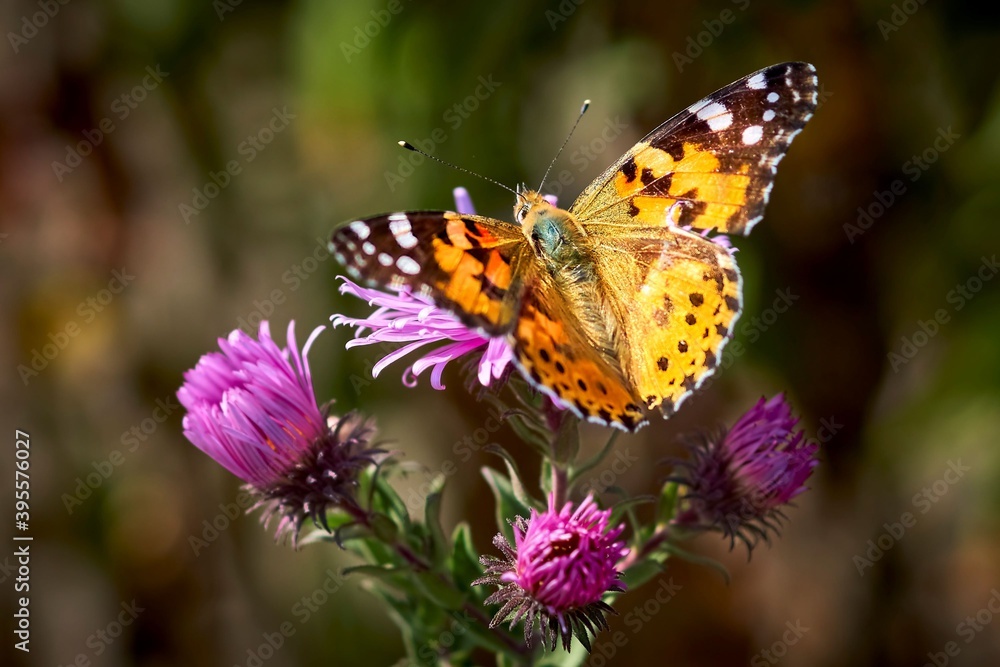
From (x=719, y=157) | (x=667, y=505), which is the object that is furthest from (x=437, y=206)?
(x=667, y=505)

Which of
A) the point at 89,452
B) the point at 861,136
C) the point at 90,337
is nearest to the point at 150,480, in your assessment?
the point at 89,452

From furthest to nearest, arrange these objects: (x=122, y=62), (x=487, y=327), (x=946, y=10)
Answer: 1. (x=122, y=62)
2. (x=946, y=10)
3. (x=487, y=327)

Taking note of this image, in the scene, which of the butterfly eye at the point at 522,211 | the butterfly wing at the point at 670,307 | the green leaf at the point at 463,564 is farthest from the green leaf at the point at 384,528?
the butterfly eye at the point at 522,211

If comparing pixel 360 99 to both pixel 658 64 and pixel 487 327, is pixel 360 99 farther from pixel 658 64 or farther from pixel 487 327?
pixel 487 327

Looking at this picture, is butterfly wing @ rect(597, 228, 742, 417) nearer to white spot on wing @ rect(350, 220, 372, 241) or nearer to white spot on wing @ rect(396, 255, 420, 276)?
white spot on wing @ rect(396, 255, 420, 276)

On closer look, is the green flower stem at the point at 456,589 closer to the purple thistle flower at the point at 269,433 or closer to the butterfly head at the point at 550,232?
the purple thistle flower at the point at 269,433

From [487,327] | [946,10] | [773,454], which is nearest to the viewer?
[487,327]

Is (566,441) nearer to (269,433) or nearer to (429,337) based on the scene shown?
(429,337)

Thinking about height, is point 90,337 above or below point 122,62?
below
